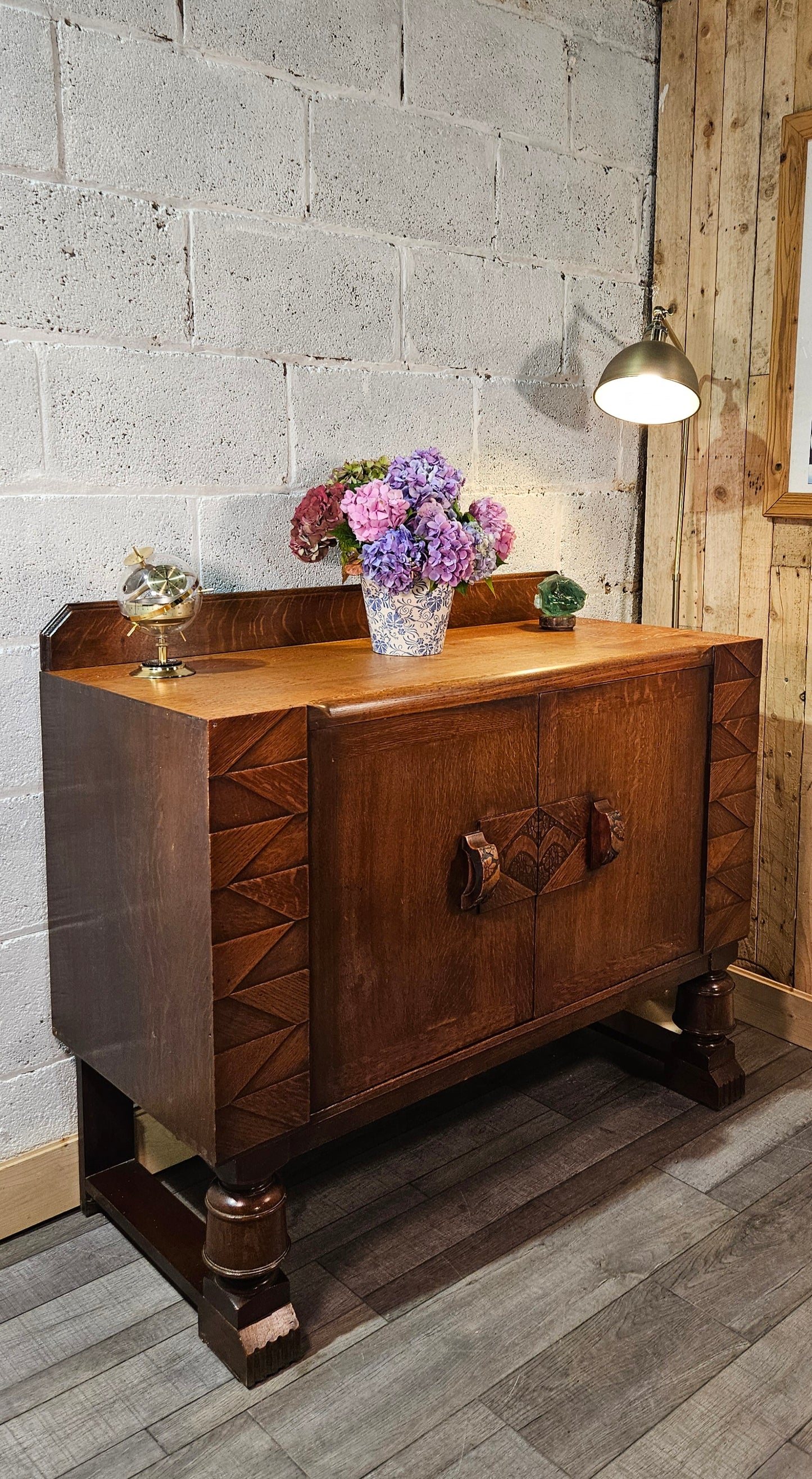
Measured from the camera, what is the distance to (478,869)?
5.83ft

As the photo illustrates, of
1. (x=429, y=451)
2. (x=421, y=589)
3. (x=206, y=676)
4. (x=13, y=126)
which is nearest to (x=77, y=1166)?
(x=206, y=676)

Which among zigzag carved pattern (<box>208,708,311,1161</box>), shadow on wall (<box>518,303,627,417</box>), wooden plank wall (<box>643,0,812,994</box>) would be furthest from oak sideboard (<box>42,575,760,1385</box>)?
shadow on wall (<box>518,303,627,417</box>)

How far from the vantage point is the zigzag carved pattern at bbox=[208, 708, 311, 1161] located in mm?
1478

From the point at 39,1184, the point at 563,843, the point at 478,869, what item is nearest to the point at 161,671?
the point at 478,869

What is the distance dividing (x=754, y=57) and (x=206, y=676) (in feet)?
6.02

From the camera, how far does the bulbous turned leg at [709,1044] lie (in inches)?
93.0

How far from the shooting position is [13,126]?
1.74 meters

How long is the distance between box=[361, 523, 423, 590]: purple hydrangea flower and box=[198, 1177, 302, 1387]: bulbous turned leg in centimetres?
92

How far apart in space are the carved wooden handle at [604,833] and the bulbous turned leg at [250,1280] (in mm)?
733

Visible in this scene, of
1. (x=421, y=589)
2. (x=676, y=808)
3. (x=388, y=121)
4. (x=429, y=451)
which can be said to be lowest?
(x=676, y=808)

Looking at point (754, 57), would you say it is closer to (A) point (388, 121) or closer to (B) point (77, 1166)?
(A) point (388, 121)

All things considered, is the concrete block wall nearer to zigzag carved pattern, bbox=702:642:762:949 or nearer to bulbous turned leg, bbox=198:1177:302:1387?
bulbous turned leg, bbox=198:1177:302:1387

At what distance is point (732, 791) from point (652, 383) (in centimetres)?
85

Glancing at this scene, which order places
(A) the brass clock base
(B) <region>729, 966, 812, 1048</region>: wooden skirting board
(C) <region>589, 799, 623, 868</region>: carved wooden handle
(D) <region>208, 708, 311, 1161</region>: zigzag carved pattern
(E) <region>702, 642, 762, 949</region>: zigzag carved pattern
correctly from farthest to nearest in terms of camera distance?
1. (B) <region>729, 966, 812, 1048</region>: wooden skirting board
2. (E) <region>702, 642, 762, 949</region>: zigzag carved pattern
3. (C) <region>589, 799, 623, 868</region>: carved wooden handle
4. (A) the brass clock base
5. (D) <region>208, 708, 311, 1161</region>: zigzag carved pattern
